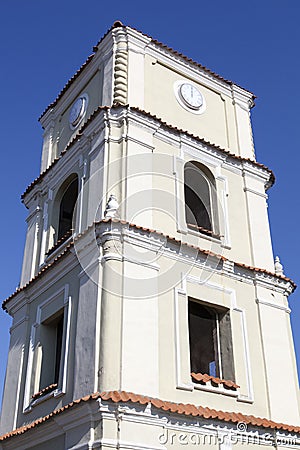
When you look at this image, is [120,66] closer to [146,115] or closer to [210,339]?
[146,115]

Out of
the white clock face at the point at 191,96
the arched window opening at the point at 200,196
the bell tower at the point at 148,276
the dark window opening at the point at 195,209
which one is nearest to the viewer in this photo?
the bell tower at the point at 148,276

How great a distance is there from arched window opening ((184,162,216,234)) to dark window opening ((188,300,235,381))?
217 cm

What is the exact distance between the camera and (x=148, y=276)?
39.7ft

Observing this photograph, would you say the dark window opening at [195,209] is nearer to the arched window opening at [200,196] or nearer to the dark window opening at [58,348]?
the arched window opening at [200,196]

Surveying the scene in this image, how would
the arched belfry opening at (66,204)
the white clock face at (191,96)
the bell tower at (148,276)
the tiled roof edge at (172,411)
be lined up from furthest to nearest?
the white clock face at (191,96) < the arched belfry opening at (66,204) < the bell tower at (148,276) < the tiled roof edge at (172,411)

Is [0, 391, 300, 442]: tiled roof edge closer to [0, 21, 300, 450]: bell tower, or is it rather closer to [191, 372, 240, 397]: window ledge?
[0, 21, 300, 450]: bell tower

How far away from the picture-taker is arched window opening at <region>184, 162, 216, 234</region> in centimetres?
1541

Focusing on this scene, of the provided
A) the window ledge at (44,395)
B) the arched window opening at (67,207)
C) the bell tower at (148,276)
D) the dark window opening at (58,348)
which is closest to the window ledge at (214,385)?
the bell tower at (148,276)

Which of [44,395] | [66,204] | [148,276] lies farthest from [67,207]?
[44,395]

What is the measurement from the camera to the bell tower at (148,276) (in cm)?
1100

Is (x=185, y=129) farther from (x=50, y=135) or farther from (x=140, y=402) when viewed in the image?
(x=140, y=402)

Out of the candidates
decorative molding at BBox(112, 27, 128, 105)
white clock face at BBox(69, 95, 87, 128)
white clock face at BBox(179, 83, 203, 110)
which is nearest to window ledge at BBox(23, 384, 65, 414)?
decorative molding at BBox(112, 27, 128, 105)

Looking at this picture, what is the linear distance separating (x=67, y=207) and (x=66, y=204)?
9 centimetres

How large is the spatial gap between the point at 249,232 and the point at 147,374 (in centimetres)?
574
